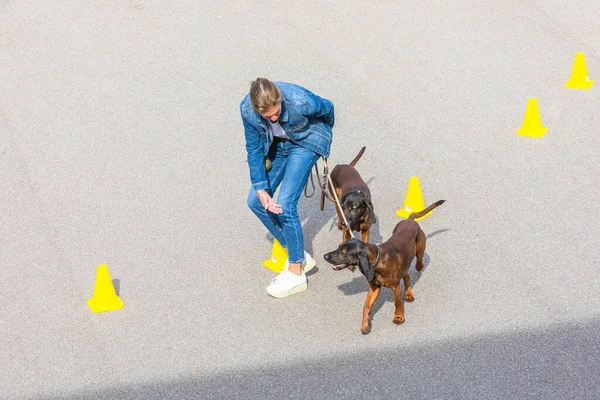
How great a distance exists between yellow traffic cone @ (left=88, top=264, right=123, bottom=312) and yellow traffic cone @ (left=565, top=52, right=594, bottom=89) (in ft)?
19.4

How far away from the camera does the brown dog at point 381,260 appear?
6.01 metres

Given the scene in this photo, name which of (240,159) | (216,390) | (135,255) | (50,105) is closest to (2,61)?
(50,105)

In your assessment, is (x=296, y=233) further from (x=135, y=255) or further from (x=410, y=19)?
(x=410, y=19)

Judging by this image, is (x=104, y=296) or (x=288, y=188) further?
(x=104, y=296)

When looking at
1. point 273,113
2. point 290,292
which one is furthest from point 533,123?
point 273,113

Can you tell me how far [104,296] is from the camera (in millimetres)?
6719

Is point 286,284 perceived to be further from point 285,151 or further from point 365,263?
point 285,151

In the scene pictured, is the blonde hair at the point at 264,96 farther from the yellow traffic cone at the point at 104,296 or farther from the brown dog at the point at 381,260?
the yellow traffic cone at the point at 104,296

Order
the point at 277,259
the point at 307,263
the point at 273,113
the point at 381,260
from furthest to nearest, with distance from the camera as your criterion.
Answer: the point at 277,259, the point at 307,263, the point at 381,260, the point at 273,113

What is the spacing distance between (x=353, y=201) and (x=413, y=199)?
3.04 feet

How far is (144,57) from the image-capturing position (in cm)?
1141

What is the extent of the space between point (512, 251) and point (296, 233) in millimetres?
1829

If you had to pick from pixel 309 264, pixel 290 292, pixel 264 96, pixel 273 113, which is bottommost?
pixel 290 292

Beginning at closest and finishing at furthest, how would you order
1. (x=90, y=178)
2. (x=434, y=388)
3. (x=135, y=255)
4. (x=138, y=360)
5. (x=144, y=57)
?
(x=434, y=388), (x=138, y=360), (x=135, y=255), (x=90, y=178), (x=144, y=57)
